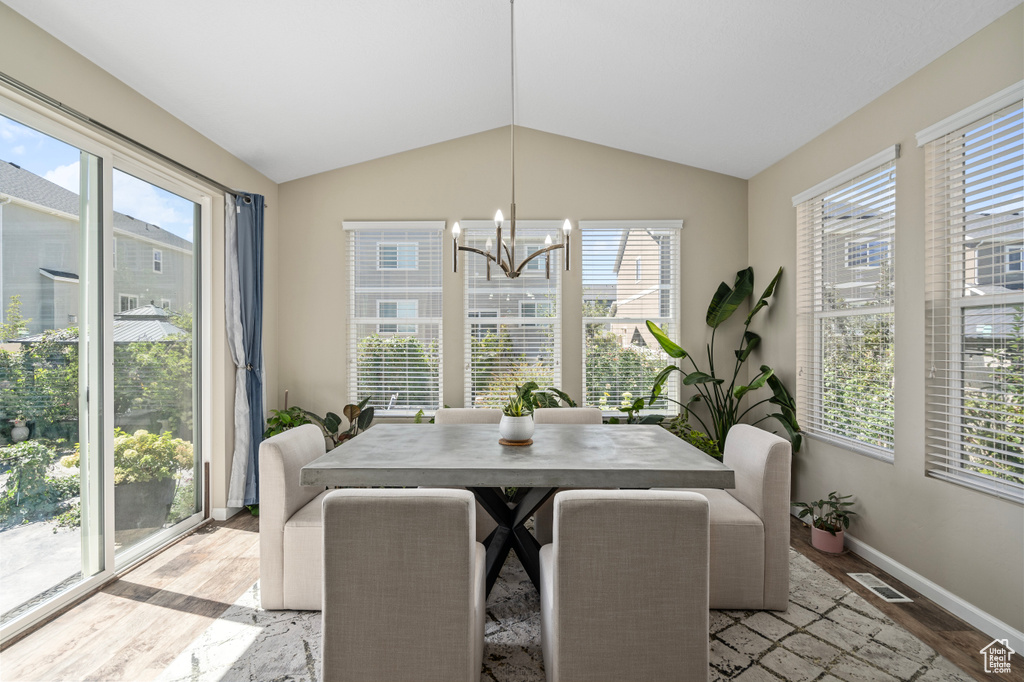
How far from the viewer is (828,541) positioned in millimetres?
3006

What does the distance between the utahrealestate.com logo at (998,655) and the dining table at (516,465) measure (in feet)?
3.97

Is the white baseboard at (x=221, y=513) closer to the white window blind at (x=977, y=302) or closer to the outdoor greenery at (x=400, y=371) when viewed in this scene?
the outdoor greenery at (x=400, y=371)

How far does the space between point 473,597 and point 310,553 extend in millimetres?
1129

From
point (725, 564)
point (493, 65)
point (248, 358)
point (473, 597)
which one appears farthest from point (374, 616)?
point (493, 65)

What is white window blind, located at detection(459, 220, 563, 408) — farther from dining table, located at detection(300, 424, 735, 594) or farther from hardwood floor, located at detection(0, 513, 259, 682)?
hardwood floor, located at detection(0, 513, 259, 682)

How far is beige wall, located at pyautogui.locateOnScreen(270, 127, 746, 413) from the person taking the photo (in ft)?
14.2

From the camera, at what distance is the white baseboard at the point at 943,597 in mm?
2084

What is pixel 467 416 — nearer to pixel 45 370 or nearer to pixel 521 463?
pixel 521 463

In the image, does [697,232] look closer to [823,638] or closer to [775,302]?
[775,302]

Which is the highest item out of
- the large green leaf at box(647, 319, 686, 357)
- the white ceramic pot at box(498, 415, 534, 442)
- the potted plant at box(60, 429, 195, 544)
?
the large green leaf at box(647, 319, 686, 357)

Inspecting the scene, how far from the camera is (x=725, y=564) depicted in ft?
7.48

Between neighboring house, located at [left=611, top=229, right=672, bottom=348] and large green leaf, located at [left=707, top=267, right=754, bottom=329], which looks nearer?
large green leaf, located at [left=707, top=267, right=754, bottom=329]

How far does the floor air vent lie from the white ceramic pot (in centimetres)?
193

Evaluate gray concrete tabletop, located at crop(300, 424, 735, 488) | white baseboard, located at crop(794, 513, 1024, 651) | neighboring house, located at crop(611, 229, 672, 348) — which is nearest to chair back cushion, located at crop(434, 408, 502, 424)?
gray concrete tabletop, located at crop(300, 424, 735, 488)
